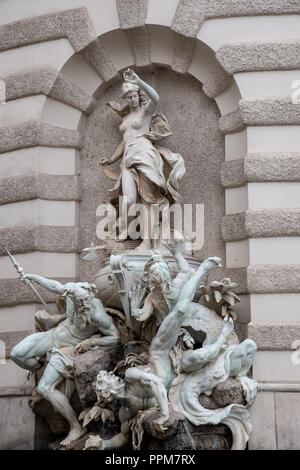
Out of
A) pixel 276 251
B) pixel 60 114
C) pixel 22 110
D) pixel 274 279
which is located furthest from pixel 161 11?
pixel 274 279

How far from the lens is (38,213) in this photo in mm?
10156

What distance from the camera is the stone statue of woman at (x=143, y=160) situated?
968cm

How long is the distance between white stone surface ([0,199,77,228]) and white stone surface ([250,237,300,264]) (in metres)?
2.46

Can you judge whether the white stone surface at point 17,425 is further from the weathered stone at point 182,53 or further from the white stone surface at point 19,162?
the weathered stone at point 182,53

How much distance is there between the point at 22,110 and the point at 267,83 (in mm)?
3089

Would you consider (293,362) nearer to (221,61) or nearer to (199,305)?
(199,305)

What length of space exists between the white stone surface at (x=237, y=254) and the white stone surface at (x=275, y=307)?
518mm

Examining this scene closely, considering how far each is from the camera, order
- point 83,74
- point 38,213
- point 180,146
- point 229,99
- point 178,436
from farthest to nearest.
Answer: point 83,74 < point 180,146 < point 38,213 < point 229,99 < point 178,436

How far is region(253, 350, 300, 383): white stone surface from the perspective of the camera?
28.7ft

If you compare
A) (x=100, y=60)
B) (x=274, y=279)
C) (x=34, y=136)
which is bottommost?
(x=274, y=279)

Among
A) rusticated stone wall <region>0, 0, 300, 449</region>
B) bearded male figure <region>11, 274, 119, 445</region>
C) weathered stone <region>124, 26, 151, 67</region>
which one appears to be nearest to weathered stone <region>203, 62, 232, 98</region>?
rusticated stone wall <region>0, 0, 300, 449</region>

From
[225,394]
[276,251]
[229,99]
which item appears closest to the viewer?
[225,394]

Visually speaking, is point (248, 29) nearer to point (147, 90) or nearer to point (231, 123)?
point (231, 123)
